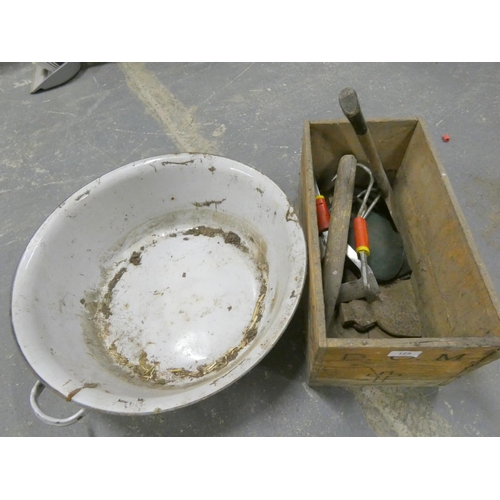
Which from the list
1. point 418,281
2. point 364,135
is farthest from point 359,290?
point 364,135

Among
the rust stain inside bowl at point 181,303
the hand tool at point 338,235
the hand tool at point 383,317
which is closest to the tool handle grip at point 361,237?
the hand tool at point 338,235

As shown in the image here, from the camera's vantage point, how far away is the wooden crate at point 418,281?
2.31 ft

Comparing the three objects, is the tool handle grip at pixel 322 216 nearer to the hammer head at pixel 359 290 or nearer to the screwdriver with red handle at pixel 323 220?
the screwdriver with red handle at pixel 323 220

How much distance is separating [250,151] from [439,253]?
33.0 inches

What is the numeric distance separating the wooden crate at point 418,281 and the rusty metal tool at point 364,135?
0.06 meters

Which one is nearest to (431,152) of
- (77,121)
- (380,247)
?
(380,247)

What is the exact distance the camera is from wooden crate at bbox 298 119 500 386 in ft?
2.31

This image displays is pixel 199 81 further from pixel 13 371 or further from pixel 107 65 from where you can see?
pixel 13 371

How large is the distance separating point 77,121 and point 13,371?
1.09m

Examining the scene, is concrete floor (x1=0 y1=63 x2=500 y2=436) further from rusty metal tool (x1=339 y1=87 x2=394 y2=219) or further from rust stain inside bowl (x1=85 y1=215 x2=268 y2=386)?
rusty metal tool (x1=339 y1=87 x2=394 y2=219)

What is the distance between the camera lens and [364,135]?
0.94 metres

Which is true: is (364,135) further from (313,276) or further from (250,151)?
(250,151)

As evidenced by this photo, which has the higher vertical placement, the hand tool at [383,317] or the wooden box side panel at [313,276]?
the wooden box side panel at [313,276]

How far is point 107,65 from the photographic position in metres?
1.77
